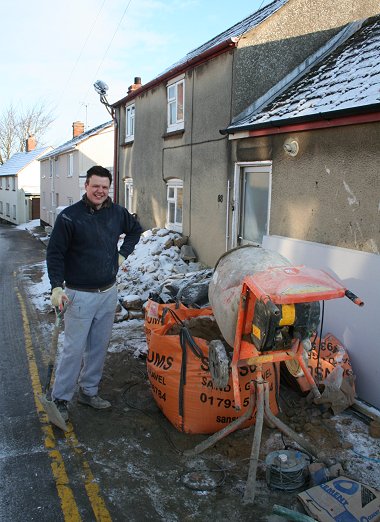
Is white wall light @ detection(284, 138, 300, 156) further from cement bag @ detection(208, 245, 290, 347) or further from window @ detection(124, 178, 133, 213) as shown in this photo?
window @ detection(124, 178, 133, 213)

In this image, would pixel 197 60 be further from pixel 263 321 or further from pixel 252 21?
pixel 263 321

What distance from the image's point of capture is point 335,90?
6867 mm

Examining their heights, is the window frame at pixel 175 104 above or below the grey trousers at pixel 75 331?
above

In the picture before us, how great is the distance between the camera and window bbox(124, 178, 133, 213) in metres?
15.8

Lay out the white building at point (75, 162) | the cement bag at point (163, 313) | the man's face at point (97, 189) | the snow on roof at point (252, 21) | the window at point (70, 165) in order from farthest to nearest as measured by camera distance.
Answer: the window at point (70, 165) < the white building at point (75, 162) < the snow on roof at point (252, 21) < the cement bag at point (163, 313) < the man's face at point (97, 189)

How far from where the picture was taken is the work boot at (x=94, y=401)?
15.7 ft

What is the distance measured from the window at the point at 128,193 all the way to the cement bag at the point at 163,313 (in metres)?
10.3

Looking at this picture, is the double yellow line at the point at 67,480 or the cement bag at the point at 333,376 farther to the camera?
the cement bag at the point at 333,376

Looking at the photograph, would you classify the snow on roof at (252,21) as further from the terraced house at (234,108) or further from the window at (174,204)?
the window at (174,204)

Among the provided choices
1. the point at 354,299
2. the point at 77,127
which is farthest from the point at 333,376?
the point at 77,127

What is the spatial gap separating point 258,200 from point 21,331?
4534 mm

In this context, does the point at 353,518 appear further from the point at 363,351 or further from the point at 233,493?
the point at 363,351

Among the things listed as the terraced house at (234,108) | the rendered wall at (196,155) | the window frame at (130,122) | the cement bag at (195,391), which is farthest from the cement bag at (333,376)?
the window frame at (130,122)

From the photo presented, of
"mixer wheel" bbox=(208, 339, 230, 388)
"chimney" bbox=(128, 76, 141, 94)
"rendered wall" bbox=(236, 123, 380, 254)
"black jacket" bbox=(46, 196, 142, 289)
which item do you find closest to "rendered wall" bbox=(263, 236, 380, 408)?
"rendered wall" bbox=(236, 123, 380, 254)
